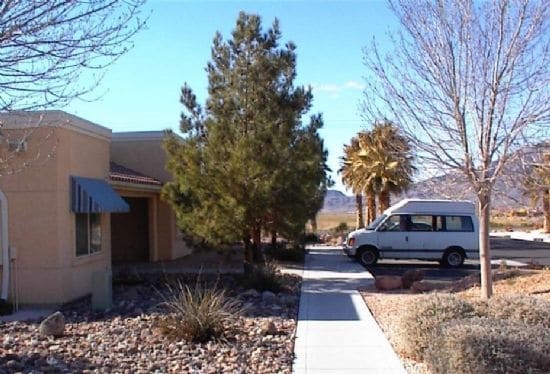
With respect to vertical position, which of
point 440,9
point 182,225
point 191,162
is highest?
point 440,9

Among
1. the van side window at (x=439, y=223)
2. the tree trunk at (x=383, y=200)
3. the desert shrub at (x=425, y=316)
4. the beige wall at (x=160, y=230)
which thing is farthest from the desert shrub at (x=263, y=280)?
the tree trunk at (x=383, y=200)

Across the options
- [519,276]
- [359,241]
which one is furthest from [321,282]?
[359,241]

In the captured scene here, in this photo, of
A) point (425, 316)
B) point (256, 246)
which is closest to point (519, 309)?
point (425, 316)

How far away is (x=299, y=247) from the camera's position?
25.3 meters

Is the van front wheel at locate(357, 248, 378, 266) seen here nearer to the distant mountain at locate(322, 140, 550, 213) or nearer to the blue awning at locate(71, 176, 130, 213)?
the blue awning at locate(71, 176, 130, 213)

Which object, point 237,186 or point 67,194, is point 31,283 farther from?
point 237,186

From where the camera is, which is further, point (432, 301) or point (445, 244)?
point (445, 244)

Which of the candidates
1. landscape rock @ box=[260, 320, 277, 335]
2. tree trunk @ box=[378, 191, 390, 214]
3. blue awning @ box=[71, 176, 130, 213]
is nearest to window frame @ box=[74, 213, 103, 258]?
blue awning @ box=[71, 176, 130, 213]

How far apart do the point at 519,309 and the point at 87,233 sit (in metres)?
10.7

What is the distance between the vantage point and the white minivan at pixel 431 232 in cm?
2431

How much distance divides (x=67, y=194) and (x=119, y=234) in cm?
1077

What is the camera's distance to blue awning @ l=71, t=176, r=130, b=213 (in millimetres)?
15320

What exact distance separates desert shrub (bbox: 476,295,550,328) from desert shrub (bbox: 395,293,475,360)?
25cm

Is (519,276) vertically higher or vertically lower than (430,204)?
lower
